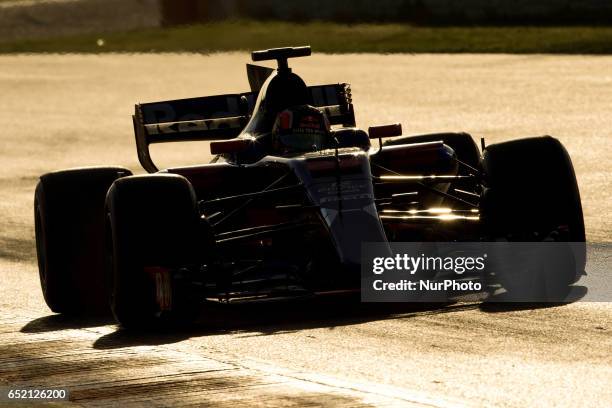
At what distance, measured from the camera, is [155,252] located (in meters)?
11.0

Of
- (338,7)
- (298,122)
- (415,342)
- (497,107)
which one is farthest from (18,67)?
(415,342)

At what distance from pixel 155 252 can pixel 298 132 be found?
2228 mm

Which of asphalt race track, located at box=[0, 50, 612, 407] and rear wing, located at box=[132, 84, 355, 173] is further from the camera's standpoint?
rear wing, located at box=[132, 84, 355, 173]

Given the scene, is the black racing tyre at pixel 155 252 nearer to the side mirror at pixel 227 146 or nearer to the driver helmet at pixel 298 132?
the side mirror at pixel 227 146

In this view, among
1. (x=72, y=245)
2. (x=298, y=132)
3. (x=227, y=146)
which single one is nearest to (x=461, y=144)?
(x=298, y=132)


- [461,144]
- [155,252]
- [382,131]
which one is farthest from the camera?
[461,144]

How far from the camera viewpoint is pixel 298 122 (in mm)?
12812

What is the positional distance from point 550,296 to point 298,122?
2.59 meters

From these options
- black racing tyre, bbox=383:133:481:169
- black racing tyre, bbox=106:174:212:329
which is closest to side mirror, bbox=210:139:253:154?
black racing tyre, bbox=106:174:212:329

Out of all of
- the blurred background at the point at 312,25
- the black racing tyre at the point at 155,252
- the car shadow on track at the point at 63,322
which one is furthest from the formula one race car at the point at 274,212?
the blurred background at the point at 312,25

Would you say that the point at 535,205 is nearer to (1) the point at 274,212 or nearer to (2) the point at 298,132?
(1) the point at 274,212

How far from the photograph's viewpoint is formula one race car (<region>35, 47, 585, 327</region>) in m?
11.0

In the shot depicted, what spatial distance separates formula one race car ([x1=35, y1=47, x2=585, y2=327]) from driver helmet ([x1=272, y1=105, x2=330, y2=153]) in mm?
11

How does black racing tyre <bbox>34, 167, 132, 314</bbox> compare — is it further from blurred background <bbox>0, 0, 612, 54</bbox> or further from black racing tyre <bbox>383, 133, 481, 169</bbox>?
blurred background <bbox>0, 0, 612, 54</bbox>
